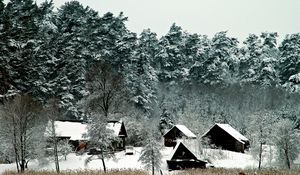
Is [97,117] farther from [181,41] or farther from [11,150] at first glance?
[181,41]

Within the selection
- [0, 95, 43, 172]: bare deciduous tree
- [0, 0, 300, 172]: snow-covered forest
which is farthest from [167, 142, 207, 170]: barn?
[0, 95, 43, 172]: bare deciduous tree

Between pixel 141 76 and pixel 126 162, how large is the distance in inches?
1349

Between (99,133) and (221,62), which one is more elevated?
(221,62)

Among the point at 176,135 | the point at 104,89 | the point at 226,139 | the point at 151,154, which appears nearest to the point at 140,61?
the point at 176,135

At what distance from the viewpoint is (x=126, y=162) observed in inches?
1886

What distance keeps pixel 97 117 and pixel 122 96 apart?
964 inches

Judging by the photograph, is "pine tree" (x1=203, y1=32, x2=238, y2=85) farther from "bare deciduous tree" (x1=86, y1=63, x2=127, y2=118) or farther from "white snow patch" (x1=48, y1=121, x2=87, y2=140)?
"white snow patch" (x1=48, y1=121, x2=87, y2=140)

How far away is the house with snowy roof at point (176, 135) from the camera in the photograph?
6464cm

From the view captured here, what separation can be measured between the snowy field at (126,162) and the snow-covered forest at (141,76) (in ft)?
7.18

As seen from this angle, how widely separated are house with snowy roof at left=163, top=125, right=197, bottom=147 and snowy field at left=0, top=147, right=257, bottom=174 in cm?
535

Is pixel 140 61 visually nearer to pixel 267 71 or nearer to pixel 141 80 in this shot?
pixel 141 80

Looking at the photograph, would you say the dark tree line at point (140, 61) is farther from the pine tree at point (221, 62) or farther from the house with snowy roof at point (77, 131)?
the house with snowy roof at point (77, 131)

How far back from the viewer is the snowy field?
146 ft

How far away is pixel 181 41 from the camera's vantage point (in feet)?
327
